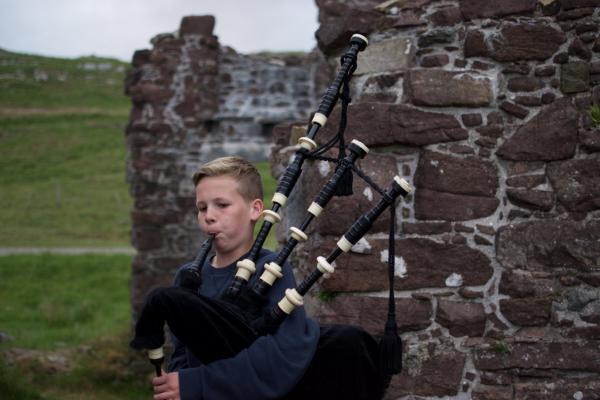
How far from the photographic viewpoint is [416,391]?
4188 millimetres

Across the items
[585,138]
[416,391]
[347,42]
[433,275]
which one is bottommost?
[416,391]

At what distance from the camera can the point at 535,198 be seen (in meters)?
4.17

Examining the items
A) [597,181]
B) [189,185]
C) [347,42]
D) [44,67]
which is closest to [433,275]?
[597,181]

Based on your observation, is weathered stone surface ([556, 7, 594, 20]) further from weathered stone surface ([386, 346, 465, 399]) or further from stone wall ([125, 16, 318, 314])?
stone wall ([125, 16, 318, 314])

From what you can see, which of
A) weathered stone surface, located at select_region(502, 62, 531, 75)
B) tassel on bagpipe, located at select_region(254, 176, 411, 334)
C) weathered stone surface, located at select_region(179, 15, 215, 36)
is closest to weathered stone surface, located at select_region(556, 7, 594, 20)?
weathered stone surface, located at select_region(502, 62, 531, 75)

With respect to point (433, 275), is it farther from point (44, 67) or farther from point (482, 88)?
point (44, 67)

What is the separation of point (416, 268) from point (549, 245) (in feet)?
2.07

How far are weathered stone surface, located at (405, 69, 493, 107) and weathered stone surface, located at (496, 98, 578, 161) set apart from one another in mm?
238

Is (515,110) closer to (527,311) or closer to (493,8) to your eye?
(493,8)

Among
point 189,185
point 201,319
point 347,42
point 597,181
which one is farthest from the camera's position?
point 189,185

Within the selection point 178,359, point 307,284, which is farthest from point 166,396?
point 307,284

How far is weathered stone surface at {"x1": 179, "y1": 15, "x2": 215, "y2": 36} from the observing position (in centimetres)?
1056

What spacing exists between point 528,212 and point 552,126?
423 mm

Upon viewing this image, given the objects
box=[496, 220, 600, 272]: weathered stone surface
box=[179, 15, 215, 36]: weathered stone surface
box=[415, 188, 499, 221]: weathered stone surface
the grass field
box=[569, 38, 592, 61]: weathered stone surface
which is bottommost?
the grass field
